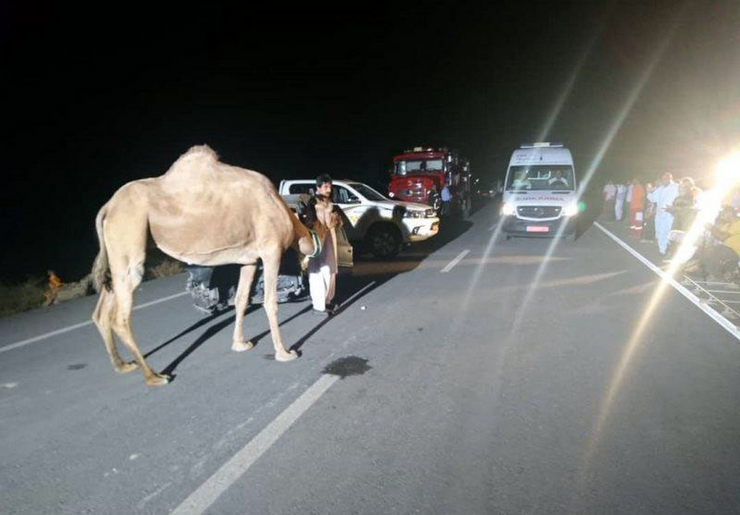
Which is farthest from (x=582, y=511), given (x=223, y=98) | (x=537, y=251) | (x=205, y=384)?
(x=223, y=98)

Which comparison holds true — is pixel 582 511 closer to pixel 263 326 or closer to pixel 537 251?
pixel 263 326

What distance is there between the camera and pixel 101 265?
197 inches

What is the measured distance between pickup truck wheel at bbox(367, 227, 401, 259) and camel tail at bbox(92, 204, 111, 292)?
28.2ft

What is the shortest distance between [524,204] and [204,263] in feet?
38.4

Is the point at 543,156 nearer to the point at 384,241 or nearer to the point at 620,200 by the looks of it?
the point at 620,200

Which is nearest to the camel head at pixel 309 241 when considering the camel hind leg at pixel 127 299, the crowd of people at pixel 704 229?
the camel hind leg at pixel 127 299

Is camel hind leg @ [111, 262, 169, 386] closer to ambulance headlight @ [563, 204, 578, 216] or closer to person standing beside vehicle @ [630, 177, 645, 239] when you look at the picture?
ambulance headlight @ [563, 204, 578, 216]

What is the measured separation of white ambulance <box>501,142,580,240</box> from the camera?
1492cm

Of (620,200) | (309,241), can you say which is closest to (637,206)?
(620,200)

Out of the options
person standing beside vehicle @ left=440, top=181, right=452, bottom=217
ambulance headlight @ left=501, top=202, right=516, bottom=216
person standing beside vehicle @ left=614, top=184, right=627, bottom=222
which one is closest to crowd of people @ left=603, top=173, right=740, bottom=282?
ambulance headlight @ left=501, top=202, right=516, bottom=216

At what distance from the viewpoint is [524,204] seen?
1507 cm

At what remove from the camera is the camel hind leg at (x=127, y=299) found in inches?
192

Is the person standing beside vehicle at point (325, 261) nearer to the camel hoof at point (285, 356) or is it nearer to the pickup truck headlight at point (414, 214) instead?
the camel hoof at point (285, 356)

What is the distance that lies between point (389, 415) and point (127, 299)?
2.80m
